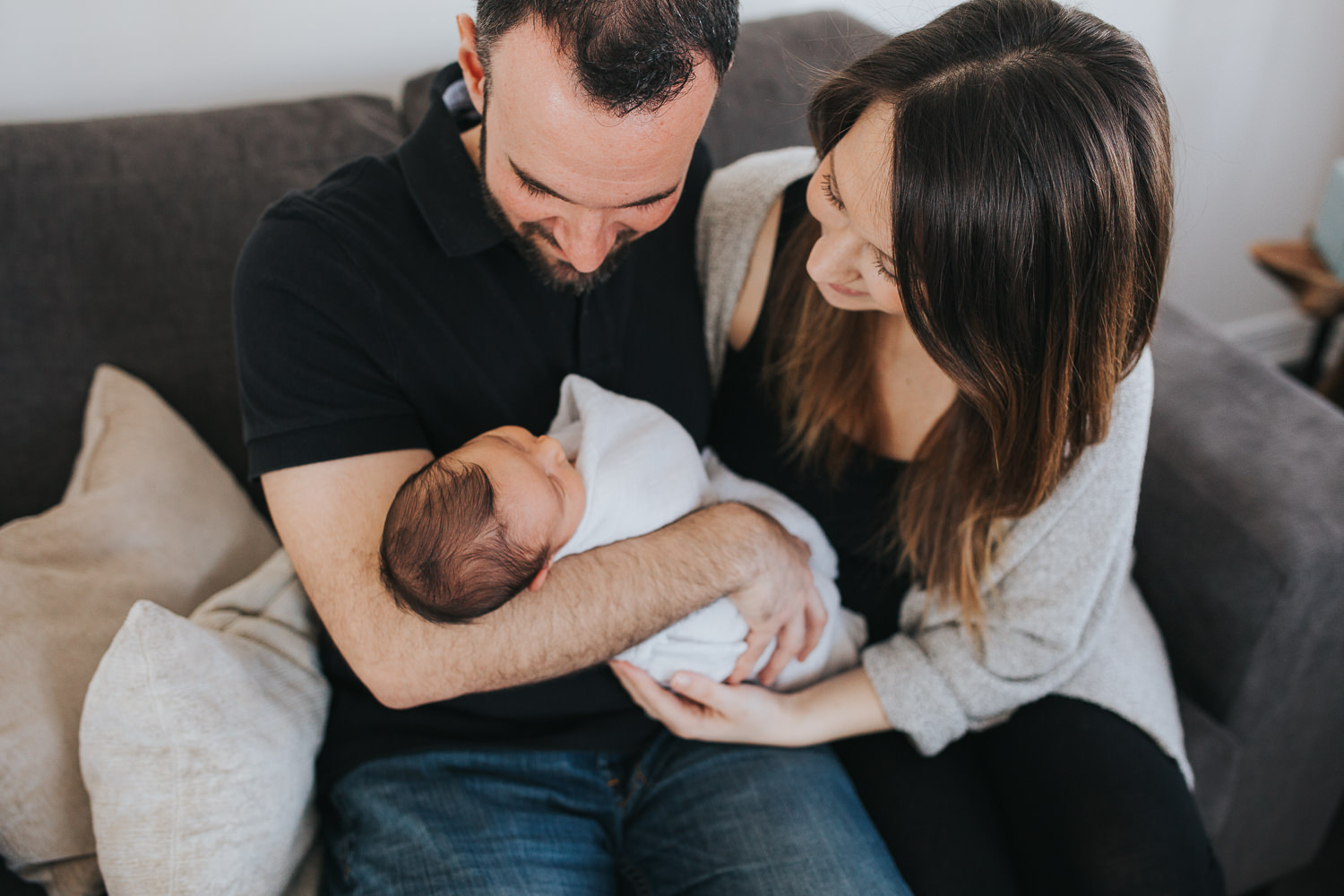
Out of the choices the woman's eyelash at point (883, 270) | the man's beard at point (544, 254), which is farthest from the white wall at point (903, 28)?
the man's beard at point (544, 254)

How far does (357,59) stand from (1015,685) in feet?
4.94

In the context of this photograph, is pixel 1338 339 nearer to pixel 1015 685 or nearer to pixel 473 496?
pixel 1015 685

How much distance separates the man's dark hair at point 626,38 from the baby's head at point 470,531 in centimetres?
39

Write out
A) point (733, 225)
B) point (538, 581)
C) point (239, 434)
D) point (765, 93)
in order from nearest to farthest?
point (538, 581)
point (733, 225)
point (239, 434)
point (765, 93)

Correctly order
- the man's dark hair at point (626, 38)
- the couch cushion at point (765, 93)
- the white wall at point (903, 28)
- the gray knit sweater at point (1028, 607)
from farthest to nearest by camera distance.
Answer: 1. the couch cushion at point (765, 93)
2. the white wall at point (903, 28)
3. the gray knit sweater at point (1028, 607)
4. the man's dark hair at point (626, 38)

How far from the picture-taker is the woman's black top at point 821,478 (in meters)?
1.23

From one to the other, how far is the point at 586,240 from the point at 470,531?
0.34 meters

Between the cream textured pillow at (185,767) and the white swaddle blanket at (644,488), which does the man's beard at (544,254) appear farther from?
the cream textured pillow at (185,767)

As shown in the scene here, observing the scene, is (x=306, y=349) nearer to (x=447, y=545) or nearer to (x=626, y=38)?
(x=447, y=545)

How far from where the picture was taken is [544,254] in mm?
1034

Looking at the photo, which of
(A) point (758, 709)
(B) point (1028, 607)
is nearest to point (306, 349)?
(A) point (758, 709)

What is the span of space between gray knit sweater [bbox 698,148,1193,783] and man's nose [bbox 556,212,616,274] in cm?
31

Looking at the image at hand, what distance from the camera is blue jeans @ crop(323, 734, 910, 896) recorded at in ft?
3.41

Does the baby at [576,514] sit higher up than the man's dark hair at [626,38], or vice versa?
the man's dark hair at [626,38]
